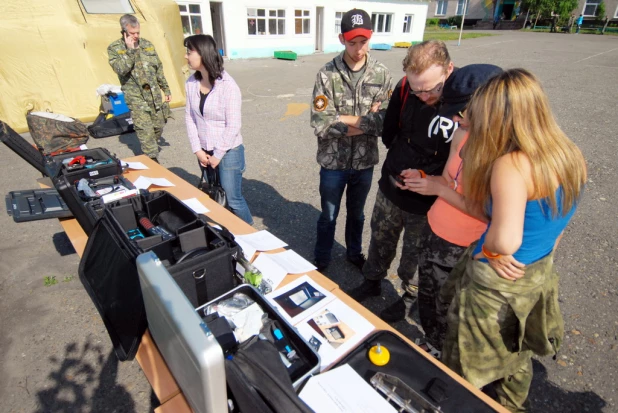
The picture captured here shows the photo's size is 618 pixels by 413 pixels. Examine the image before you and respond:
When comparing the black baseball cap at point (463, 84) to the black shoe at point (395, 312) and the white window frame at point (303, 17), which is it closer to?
the black shoe at point (395, 312)

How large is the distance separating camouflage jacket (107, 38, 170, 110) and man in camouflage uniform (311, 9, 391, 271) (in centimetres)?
372

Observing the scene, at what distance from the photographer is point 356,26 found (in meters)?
2.36

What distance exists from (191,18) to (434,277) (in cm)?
1746

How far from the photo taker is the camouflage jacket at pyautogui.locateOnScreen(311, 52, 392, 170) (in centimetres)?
258

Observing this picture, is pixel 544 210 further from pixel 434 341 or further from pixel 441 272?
pixel 434 341

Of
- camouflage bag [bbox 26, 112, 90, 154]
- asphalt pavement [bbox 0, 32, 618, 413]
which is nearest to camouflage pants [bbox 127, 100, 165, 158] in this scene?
asphalt pavement [bbox 0, 32, 618, 413]

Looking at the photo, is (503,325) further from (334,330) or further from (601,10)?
(601,10)

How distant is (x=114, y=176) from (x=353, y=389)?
256 cm

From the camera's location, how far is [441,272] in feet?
7.00

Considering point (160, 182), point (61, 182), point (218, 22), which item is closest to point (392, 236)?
point (160, 182)

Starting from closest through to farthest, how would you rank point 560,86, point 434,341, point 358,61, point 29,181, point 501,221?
point 501,221 < point 434,341 < point 358,61 < point 29,181 < point 560,86

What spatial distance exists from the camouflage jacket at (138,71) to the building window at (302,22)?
612 inches

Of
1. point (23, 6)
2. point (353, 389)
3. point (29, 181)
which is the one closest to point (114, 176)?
point (353, 389)

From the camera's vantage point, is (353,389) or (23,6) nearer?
(353,389)
